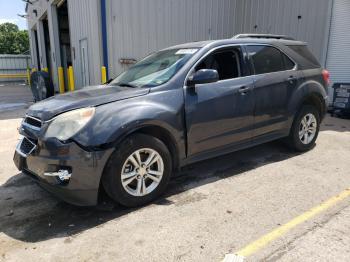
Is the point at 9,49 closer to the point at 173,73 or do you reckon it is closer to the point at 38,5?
the point at 38,5

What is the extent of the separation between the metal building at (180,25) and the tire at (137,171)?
7.34 m

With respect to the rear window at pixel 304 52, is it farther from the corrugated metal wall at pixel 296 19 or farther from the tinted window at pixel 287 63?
the corrugated metal wall at pixel 296 19

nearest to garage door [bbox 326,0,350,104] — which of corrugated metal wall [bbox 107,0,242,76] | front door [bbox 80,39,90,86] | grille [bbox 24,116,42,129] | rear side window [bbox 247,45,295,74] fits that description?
corrugated metal wall [bbox 107,0,242,76]

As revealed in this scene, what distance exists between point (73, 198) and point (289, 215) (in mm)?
2170

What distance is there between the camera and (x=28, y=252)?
2.79 meters

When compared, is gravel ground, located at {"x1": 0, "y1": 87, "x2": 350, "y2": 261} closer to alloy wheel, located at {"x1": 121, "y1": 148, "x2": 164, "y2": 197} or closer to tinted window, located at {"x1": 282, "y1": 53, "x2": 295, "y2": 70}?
alloy wheel, located at {"x1": 121, "y1": 148, "x2": 164, "y2": 197}

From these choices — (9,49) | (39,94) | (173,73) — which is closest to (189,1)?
(39,94)

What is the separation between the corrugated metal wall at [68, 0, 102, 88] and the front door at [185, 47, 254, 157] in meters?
6.68

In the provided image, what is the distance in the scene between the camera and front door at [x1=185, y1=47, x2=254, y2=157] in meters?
3.82

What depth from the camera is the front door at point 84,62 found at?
36.7 feet

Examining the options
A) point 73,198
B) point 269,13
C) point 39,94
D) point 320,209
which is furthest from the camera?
point 39,94

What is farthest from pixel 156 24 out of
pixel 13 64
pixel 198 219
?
pixel 13 64

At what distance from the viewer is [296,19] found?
1020 cm

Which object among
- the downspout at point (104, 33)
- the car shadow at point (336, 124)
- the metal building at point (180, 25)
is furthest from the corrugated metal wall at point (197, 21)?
the car shadow at point (336, 124)
